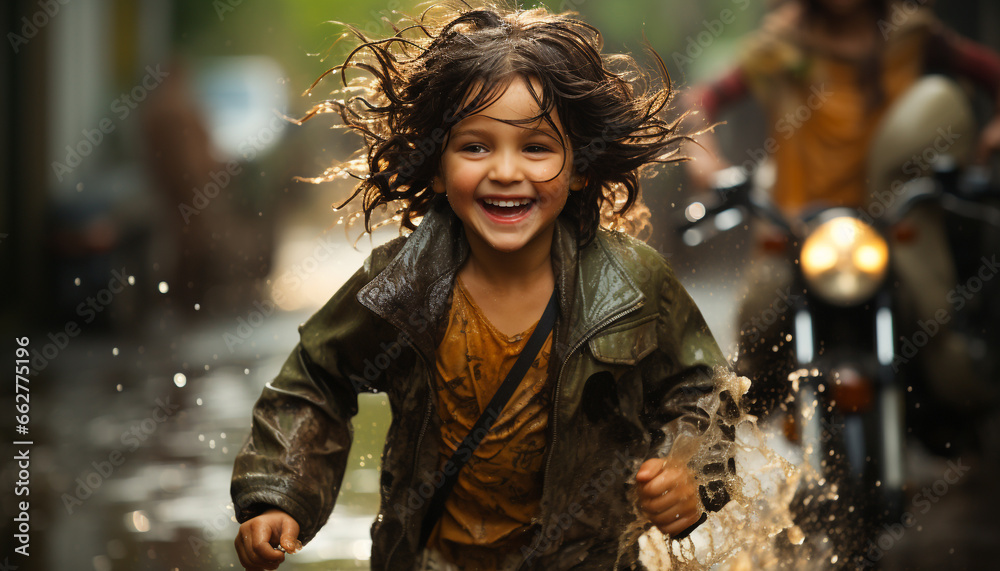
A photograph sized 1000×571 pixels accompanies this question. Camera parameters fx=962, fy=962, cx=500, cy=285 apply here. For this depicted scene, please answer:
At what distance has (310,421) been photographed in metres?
2.35

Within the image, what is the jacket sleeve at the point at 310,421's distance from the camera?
7.43ft

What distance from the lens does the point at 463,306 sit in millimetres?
2359

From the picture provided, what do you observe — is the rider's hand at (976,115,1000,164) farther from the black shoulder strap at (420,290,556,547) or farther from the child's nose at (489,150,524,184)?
the child's nose at (489,150,524,184)

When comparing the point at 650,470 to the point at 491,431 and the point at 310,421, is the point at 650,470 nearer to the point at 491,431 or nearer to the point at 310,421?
the point at 491,431

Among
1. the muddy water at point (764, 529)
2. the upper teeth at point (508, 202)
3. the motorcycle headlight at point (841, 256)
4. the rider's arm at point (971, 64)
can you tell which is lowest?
the muddy water at point (764, 529)

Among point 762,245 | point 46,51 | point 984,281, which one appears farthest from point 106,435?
point 46,51

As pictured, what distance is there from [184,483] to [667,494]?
3.39 meters

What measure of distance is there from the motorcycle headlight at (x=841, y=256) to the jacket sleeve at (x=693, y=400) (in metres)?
1.29

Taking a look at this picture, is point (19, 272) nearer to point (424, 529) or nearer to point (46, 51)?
point (46, 51)

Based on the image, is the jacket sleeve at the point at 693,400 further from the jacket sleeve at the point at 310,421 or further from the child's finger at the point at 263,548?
the child's finger at the point at 263,548

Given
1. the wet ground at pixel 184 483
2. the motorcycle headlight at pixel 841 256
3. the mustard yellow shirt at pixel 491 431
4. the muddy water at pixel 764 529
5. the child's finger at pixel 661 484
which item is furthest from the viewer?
the wet ground at pixel 184 483

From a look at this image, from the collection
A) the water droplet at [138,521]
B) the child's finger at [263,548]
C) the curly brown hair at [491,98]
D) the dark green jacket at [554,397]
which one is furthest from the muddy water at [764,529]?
the water droplet at [138,521]

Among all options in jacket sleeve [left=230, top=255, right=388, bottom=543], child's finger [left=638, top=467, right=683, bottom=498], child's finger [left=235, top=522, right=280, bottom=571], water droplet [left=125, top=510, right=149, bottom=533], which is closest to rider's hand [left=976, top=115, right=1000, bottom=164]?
child's finger [left=638, top=467, right=683, bottom=498]

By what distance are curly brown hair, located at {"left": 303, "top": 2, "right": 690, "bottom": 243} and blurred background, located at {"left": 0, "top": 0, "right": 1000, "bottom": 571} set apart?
15.7 inches
